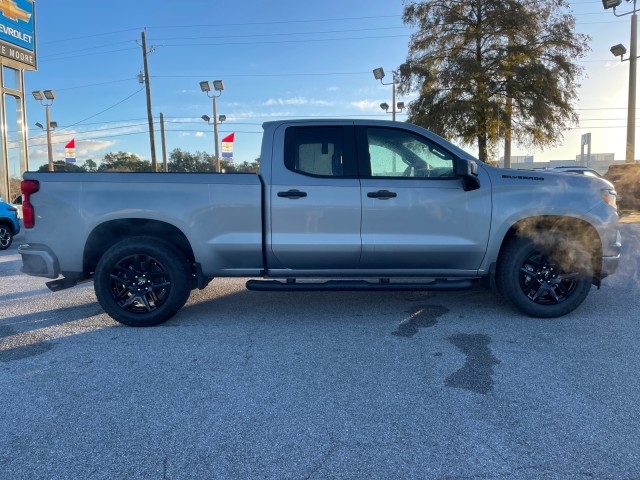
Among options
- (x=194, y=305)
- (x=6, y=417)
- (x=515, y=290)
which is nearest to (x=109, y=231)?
(x=194, y=305)

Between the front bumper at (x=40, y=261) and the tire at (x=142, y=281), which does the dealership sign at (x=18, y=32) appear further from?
the tire at (x=142, y=281)

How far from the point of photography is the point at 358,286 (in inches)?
177

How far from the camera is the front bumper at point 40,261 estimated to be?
4.49 m

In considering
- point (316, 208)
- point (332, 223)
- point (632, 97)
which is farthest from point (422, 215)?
point (632, 97)

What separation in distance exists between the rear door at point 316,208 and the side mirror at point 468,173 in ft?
3.18

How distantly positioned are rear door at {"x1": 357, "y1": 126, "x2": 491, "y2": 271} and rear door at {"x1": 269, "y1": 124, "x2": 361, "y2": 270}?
130 millimetres

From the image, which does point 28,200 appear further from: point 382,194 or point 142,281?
point 382,194

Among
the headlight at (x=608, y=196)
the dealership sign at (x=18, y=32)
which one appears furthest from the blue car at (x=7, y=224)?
the headlight at (x=608, y=196)

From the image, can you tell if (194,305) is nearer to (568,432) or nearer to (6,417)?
(6,417)

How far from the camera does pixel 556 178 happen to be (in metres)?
4.58

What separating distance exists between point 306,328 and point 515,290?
2.16m

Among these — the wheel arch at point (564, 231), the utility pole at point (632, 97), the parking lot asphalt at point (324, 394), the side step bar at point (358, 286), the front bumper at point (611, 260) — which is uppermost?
the utility pole at point (632, 97)

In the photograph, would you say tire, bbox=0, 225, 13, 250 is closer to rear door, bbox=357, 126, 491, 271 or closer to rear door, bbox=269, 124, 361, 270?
rear door, bbox=269, 124, 361, 270

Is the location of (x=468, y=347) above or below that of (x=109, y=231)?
below
